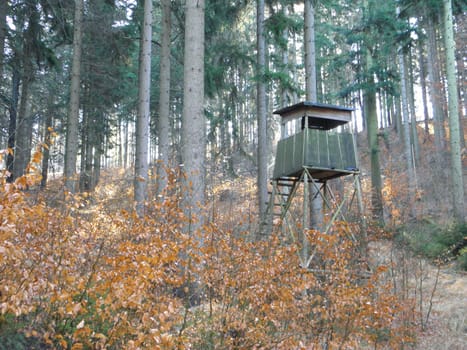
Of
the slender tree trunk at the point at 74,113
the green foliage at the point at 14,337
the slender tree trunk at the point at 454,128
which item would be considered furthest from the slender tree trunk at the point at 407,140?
the green foliage at the point at 14,337

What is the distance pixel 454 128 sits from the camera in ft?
46.2

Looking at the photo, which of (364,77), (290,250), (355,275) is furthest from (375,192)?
(290,250)

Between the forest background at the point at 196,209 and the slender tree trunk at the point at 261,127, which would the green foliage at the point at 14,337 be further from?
the slender tree trunk at the point at 261,127

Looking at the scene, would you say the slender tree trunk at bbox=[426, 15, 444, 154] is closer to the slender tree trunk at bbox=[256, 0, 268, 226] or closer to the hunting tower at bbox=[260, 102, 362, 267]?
the slender tree trunk at bbox=[256, 0, 268, 226]

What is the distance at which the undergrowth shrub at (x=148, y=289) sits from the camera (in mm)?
3826

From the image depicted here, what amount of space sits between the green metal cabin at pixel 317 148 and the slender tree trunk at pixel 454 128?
5007 millimetres

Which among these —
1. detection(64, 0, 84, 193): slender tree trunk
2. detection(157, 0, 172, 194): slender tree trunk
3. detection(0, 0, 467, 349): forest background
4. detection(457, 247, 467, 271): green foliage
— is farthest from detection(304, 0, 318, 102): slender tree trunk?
detection(64, 0, 84, 193): slender tree trunk

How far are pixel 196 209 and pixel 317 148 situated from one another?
4.41 m

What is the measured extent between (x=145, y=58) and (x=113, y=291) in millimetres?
10203

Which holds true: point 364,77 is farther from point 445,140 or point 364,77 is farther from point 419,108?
point 419,108

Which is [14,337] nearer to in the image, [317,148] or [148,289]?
[148,289]

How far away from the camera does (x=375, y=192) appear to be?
1669 cm

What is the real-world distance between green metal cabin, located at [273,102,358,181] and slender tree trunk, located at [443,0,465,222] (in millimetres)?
5007

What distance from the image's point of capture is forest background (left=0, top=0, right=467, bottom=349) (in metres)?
4.33
